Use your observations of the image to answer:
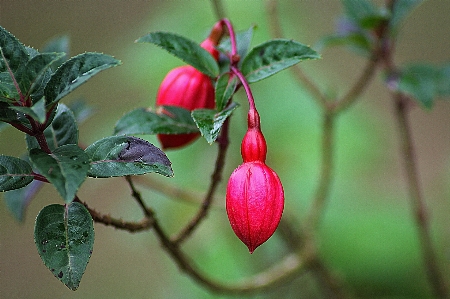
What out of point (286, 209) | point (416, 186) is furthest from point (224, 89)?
point (286, 209)

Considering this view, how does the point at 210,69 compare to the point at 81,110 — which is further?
Result: the point at 81,110

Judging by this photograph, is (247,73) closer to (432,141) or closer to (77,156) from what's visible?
(77,156)

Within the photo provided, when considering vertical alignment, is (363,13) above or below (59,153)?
above

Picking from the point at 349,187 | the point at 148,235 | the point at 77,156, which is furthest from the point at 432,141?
the point at 77,156

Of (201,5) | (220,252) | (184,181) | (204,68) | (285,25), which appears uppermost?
(201,5)

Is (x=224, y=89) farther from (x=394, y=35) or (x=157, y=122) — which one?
(x=394, y=35)
